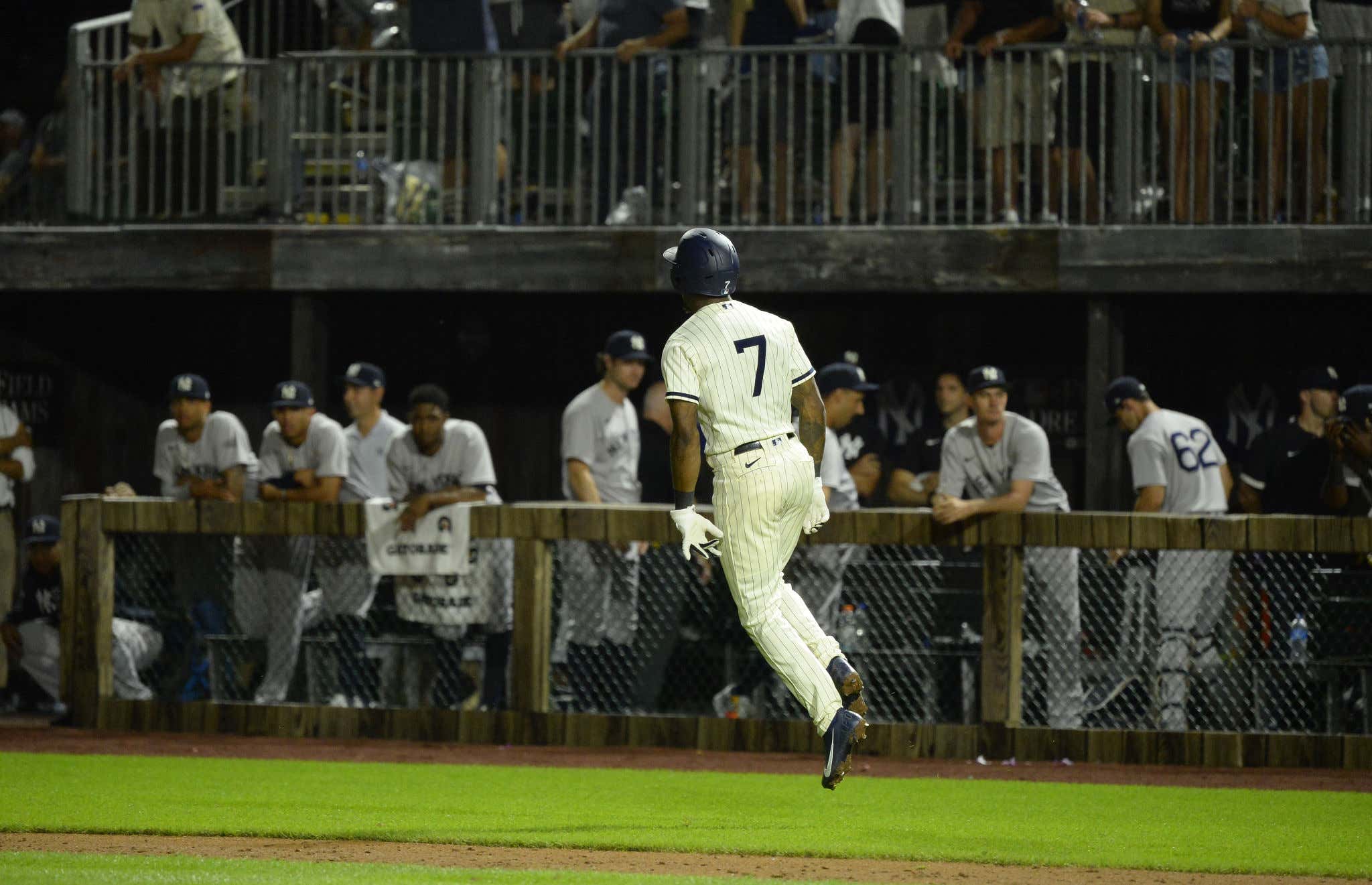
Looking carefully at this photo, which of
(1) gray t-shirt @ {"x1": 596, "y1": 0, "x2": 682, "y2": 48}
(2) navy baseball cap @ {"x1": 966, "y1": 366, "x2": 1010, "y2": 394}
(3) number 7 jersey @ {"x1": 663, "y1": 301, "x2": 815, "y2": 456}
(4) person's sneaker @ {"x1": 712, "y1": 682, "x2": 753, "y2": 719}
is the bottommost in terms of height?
(4) person's sneaker @ {"x1": 712, "y1": 682, "x2": 753, "y2": 719}

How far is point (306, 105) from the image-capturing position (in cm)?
1376

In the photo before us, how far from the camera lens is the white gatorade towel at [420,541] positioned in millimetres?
10523

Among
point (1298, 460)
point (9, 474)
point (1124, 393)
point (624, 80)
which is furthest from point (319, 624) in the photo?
point (1298, 460)

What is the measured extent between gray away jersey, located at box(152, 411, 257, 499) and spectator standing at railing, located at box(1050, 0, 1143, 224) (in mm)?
5521

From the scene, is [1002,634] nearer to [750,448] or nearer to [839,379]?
[839,379]

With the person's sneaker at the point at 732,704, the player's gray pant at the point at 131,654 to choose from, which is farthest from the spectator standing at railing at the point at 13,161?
the person's sneaker at the point at 732,704

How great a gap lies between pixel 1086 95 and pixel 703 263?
594cm

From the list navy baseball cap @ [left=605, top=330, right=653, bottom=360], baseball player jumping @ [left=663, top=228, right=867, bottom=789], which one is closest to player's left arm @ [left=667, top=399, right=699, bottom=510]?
baseball player jumping @ [left=663, top=228, right=867, bottom=789]

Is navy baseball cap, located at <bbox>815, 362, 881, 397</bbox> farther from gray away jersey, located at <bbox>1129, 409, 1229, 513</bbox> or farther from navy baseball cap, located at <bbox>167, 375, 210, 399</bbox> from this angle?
navy baseball cap, located at <bbox>167, 375, 210, 399</bbox>

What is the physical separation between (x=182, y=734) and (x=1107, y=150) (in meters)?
7.25

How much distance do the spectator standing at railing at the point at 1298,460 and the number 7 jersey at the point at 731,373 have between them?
4.12m

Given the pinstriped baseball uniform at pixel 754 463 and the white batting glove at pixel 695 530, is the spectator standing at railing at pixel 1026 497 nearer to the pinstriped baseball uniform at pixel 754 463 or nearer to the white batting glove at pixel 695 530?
the pinstriped baseball uniform at pixel 754 463

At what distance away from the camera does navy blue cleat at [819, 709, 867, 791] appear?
283 inches

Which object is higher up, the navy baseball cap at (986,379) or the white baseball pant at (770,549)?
the navy baseball cap at (986,379)
